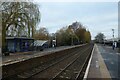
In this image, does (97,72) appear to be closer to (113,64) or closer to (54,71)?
(54,71)

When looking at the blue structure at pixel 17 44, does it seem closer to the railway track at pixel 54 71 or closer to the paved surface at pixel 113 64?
the paved surface at pixel 113 64

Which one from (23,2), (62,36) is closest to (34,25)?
(23,2)

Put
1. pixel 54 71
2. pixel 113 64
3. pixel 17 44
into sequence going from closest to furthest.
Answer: pixel 54 71, pixel 113 64, pixel 17 44

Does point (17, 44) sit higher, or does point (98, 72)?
point (17, 44)

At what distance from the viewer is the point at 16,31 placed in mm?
45625

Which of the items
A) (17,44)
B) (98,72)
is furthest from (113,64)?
(17,44)

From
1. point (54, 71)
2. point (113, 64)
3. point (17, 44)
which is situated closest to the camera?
point (54, 71)

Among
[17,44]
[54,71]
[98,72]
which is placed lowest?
[54,71]

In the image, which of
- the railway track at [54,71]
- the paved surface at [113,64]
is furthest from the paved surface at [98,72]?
the railway track at [54,71]

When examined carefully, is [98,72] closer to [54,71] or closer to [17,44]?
[54,71]

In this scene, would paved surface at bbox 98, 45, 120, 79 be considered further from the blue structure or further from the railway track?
the blue structure

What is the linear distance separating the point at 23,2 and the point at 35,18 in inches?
131

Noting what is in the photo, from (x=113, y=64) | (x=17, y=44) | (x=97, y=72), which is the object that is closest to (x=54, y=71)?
(x=97, y=72)

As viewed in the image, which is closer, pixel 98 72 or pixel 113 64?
pixel 98 72
